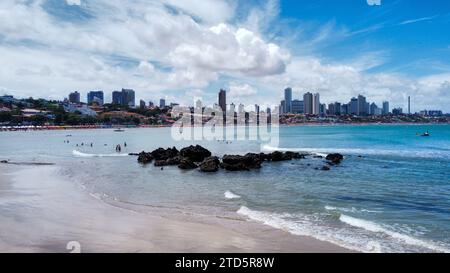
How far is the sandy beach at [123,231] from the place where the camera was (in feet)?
42.5

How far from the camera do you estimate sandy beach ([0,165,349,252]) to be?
13.0 meters

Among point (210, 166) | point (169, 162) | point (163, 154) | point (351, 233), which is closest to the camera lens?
point (351, 233)

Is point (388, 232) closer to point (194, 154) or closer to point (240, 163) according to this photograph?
point (240, 163)

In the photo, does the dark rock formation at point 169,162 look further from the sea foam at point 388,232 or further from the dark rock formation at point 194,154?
the sea foam at point 388,232

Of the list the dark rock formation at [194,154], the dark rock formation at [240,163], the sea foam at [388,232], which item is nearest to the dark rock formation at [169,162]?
the dark rock formation at [194,154]

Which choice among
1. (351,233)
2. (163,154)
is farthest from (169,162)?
(351,233)

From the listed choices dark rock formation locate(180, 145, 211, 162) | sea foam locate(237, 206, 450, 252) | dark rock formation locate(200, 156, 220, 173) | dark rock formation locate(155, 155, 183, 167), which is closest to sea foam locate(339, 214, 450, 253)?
sea foam locate(237, 206, 450, 252)

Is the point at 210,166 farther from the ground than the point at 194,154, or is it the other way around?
the point at 194,154

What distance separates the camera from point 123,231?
14859 mm

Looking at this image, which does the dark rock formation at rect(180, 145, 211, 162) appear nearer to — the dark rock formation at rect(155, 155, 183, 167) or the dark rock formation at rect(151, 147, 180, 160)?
the dark rock formation at rect(151, 147, 180, 160)
